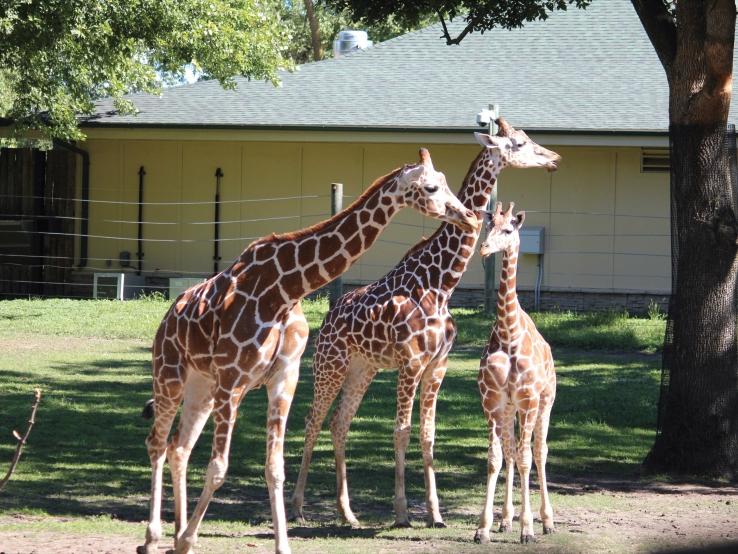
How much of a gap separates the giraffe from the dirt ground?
44 centimetres

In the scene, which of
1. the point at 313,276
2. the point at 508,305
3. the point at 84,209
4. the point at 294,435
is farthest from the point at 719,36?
the point at 84,209

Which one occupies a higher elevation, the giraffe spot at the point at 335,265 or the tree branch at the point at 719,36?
the tree branch at the point at 719,36

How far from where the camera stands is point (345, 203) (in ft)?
69.2

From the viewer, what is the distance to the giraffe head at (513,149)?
8.41 m

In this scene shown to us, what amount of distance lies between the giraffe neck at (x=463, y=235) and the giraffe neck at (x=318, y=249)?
1290 mm

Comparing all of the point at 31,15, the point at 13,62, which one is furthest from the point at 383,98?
the point at 31,15

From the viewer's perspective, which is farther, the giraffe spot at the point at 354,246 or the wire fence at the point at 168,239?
the wire fence at the point at 168,239

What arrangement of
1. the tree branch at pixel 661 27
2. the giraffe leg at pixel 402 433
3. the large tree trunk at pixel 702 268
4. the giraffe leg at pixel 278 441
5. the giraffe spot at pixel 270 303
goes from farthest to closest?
the tree branch at pixel 661 27
the large tree trunk at pixel 702 268
the giraffe leg at pixel 402 433
the giraffe spot at pixel 270 303
the giraffe leg at pixel 278 441

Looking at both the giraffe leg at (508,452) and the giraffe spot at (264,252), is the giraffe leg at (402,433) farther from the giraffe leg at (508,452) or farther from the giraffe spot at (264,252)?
the giraffe spot at (264,252)

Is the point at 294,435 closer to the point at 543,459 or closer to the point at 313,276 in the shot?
the point at 543,459

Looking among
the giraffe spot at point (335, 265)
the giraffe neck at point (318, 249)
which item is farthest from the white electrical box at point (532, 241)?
the giraffe spot at point (335, 265)

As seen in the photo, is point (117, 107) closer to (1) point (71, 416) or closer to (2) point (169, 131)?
(2) point (169, 131)

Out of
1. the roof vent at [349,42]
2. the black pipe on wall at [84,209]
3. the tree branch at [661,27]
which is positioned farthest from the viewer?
the roof vent at [349,42]

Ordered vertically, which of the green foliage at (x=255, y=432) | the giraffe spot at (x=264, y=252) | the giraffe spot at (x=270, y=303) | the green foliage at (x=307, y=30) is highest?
the green foliage at (x=307, y=30)
